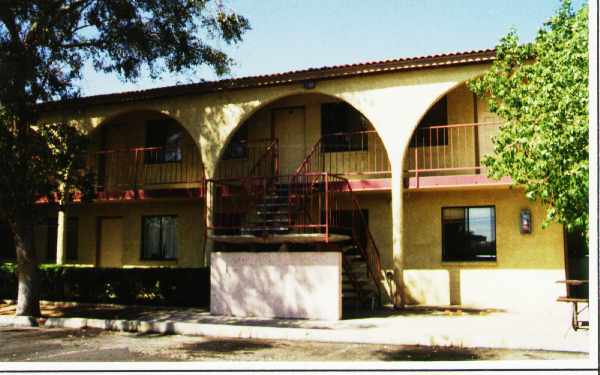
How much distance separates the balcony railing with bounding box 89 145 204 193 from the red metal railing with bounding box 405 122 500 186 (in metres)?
6.38

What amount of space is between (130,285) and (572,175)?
11061mm

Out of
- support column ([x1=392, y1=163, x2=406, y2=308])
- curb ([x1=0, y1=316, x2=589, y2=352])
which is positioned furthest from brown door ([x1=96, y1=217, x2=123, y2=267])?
support column ([x1=392, y1=163, x2=406, y2=308])

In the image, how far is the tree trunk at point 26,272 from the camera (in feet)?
47.2

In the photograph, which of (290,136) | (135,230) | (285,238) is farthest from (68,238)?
(285,238)

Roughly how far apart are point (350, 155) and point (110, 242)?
862cm

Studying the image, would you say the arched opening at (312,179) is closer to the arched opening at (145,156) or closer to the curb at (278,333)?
the arched opening at (145,156)

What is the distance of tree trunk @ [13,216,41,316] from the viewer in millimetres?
14375

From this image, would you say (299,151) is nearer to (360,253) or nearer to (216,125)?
(216,125)

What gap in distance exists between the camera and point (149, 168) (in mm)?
20062

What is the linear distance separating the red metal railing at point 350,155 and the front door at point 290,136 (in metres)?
0.53

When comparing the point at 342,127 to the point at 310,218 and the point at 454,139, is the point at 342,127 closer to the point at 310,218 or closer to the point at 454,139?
the point at 454,139

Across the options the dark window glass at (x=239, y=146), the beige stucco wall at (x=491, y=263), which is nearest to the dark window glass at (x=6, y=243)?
the dark window glass at (x=239, y=146)

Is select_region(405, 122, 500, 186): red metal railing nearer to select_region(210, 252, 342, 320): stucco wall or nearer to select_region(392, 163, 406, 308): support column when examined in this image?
select_region(392, 163, 406, 308): support column
